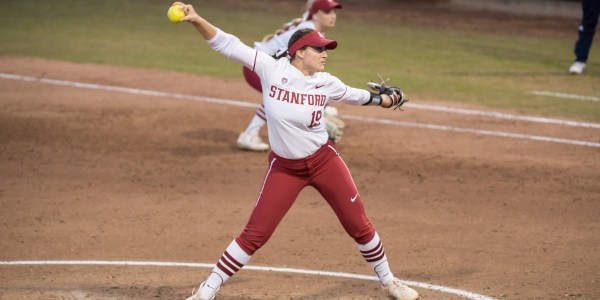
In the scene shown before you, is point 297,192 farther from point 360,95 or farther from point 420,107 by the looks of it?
point 420,107

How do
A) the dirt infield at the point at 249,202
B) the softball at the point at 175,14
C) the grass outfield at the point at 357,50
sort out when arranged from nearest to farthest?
the softball at the point at 175,14 < the dirt infield at the point at 249,202 < the grass outfield at the point at 357,50

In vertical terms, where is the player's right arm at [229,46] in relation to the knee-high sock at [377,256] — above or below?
above

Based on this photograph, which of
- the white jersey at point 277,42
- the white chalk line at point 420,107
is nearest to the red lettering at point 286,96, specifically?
the white jersey at point 277,42

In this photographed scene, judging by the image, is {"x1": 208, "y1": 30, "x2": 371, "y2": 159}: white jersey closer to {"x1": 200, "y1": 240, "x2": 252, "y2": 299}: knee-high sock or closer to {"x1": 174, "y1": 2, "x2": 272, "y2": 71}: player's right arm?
{"x1": 174, "y1": 2, "x2": 272, "y2": 71}: player's right arm

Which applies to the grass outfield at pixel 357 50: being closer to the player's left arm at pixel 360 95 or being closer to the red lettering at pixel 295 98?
the player's left arm at pixel 360 95

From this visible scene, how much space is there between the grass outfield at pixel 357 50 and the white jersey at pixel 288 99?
25.7ft

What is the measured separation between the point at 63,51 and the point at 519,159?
9512 millimetres

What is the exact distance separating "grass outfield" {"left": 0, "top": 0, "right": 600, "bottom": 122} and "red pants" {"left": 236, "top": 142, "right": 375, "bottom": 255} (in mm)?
7674

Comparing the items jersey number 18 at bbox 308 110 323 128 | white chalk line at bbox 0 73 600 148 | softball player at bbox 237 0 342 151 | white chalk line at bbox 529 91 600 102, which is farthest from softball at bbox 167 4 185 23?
white chalk line at bbox 529 91 600 102

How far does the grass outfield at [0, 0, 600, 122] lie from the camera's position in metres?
15.8

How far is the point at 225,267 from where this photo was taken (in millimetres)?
7082

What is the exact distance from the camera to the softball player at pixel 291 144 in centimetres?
704

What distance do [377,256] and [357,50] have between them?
1181 cm

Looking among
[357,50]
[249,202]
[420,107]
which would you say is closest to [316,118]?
[249,202]
